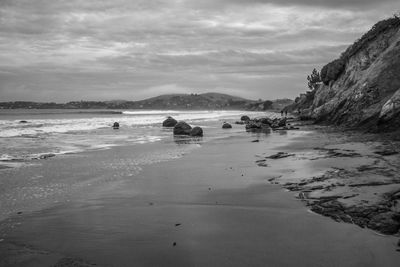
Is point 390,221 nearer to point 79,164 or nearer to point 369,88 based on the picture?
point 79,164

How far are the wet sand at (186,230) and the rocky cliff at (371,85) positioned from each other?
12322mm

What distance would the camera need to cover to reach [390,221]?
6891 millimetres

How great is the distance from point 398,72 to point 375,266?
25.2 metres

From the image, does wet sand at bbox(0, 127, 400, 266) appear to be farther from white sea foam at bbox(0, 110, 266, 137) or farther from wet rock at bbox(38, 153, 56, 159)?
white sea foam at bbox(0, 110, 266, 137)

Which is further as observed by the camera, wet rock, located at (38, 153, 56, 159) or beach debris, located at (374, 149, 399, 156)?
wet rock, located at (38, 153, 56, 159)

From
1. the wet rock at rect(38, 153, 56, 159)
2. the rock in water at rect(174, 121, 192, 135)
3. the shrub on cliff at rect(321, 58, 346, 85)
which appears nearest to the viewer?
the wet rock at rect(38, 153, 56, 159)

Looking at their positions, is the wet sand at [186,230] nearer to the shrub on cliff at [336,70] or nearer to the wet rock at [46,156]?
the wet rock at [46,156]

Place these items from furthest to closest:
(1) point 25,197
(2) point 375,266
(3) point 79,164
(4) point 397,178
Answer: (3) point 79,164
(1) point 25,197
(4) point 397,178
(2) point 375,266

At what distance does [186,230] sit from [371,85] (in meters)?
25.1

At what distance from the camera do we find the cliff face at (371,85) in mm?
22109

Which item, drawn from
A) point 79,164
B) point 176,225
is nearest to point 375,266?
point 176,225

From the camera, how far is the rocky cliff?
2207cm

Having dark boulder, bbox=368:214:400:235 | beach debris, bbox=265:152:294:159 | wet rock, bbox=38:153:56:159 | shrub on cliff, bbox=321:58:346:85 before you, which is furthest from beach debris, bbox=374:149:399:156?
shrub on cliff, bbox=321:58:346:85

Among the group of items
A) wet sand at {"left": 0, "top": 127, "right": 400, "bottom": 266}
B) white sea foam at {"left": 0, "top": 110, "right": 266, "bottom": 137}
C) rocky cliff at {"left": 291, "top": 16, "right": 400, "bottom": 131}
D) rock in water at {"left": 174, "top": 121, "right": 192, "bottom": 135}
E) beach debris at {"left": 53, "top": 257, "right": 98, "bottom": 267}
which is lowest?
beach debris at {"left": 53, "top": 257, "right": 98, "bottom": 267}
